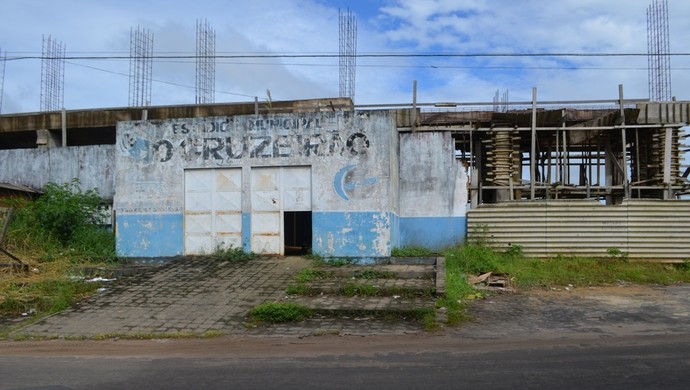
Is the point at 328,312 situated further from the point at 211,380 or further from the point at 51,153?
the point at 51,153

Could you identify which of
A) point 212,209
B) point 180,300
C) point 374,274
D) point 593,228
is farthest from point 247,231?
point 593,228

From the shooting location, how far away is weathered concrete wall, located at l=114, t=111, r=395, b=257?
45.4 feet

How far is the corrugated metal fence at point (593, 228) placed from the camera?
14.6 meters

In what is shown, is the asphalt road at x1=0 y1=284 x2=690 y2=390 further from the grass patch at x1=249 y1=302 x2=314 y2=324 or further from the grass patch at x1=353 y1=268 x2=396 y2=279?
the grass patch at x1=353 y1=268 x2=396 y2=279

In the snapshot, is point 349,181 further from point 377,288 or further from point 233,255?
point 377,288

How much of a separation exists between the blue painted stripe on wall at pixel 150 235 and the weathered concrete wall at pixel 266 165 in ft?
0.09

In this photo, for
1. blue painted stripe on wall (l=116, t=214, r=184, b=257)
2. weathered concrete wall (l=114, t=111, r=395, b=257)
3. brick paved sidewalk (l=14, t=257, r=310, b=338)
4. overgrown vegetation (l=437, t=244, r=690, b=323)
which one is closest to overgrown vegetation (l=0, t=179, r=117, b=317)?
blue painted stripe on wall (l=116, t=214, r=184, b=257)

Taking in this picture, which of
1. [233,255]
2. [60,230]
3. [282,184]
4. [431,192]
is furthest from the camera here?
[431,192]

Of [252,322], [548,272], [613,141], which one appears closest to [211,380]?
[252,322]

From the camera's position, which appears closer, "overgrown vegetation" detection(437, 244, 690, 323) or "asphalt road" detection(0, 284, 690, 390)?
"asphalt road" detection(0, 284, 690, 390)

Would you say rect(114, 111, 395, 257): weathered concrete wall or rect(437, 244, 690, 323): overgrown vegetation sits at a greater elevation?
rect(114, 111, 395, 257): weathered concrete wall

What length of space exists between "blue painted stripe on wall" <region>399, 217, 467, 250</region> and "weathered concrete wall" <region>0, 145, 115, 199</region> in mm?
8641

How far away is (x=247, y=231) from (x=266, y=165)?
179 cm

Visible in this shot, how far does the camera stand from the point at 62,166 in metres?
16.8
